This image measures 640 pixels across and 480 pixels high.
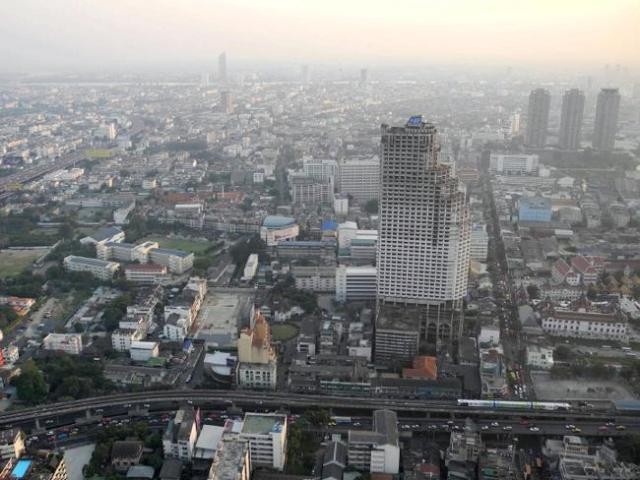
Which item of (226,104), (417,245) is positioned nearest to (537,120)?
(417,245)

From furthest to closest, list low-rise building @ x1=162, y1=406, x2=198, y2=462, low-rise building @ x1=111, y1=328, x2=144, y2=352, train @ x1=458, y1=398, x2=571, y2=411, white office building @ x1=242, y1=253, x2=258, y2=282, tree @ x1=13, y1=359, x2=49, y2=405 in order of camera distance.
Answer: white office building @ x1=242, y1=253, x2=258, y2=282, low-rise building @ x1=111, y1=328, x2=144, y2=352, tree @ x1=13, y1=359, x2=49, y2=405, train @ x1=458, y1=398, x2=571, y2=411, low-rise building @ x1=162, y1=406, x2=198, y2=462

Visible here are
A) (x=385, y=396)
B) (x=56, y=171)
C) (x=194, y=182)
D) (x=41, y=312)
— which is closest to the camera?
(x=385, y=396)

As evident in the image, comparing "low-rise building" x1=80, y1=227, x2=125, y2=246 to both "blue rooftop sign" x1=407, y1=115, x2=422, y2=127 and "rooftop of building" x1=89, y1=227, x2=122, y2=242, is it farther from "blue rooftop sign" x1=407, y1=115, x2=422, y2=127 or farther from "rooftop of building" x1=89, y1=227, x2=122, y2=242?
"blue rooftop sign" x1=407, y1=115, x2=422, y2=127

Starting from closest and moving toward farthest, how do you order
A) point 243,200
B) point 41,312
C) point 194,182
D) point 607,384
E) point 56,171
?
1. point 607,384
2. point 41,312
3. point 243,200
4. point 194,182
5. point 56,171

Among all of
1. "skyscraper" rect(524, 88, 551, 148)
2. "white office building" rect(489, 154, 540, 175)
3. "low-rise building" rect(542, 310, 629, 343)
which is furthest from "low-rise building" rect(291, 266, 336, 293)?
"skyscraper" rect(524, 88, 551, 148)

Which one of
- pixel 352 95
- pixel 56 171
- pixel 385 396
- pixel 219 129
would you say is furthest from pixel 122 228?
pixel 352 95

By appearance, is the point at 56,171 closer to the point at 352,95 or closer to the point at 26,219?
the point at 26,219

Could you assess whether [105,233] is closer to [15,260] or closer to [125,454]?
[15,260]
